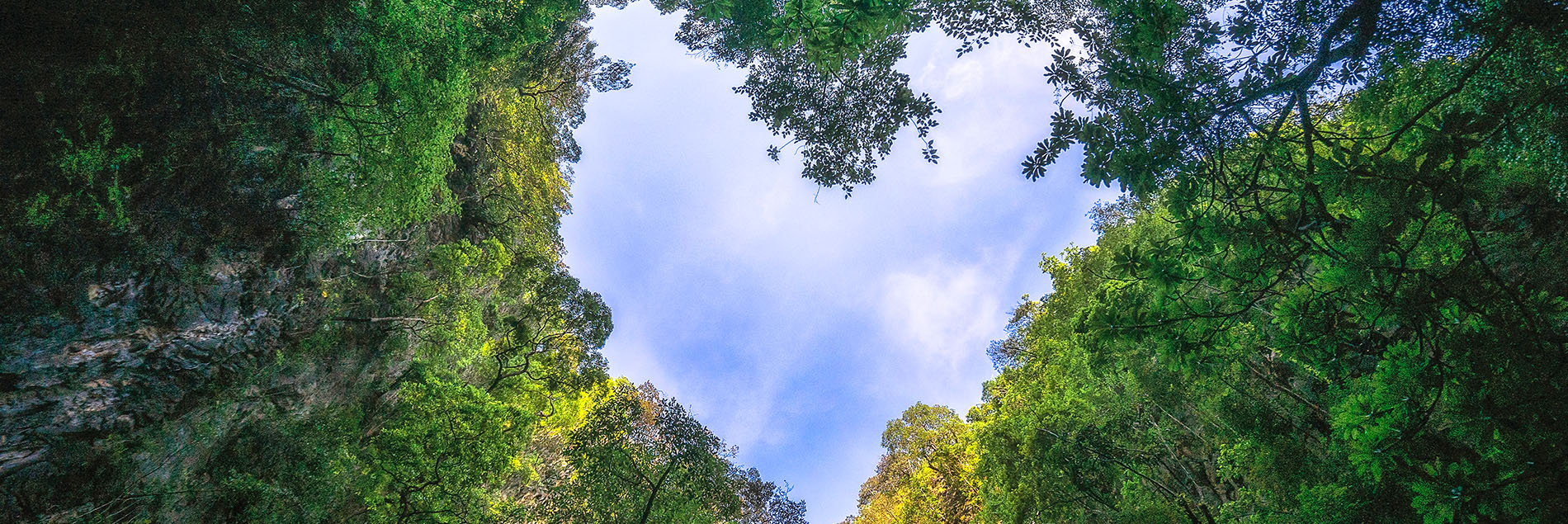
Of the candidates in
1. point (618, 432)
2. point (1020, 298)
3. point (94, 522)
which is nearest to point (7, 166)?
point (94, 522)

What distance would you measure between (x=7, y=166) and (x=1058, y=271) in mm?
19995

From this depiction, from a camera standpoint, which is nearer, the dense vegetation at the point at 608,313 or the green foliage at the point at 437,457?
the dense vegetation at the point at 608,313

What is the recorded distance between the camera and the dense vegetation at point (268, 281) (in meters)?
6.39

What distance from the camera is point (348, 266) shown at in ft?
34.5

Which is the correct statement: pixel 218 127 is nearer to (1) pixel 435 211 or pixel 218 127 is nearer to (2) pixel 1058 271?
(1) pixel 435 211

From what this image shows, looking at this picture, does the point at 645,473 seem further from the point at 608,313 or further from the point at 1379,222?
the point at 1379,222

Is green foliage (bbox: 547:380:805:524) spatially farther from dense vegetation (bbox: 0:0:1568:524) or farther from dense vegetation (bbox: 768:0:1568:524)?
dense vegetation (bbox: 768:0:1568:524)

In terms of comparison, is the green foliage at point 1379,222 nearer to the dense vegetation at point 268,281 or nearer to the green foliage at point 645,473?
the dense vegetation at point 268,281

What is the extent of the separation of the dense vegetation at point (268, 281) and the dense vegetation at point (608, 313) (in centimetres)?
5

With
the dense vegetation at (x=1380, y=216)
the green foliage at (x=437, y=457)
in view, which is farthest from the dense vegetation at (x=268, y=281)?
the dense vegetation at (x=1380, y=216)

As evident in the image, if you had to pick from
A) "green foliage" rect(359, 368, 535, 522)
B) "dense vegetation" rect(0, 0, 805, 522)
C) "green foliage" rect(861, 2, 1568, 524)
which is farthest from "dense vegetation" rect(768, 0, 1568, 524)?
"green foliage" rect(359, 368, 535, 522)

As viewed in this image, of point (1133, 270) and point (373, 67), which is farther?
point (373, 67)

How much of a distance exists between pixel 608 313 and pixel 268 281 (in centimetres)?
787

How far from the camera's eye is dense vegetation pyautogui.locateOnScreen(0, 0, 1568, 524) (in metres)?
3.49
